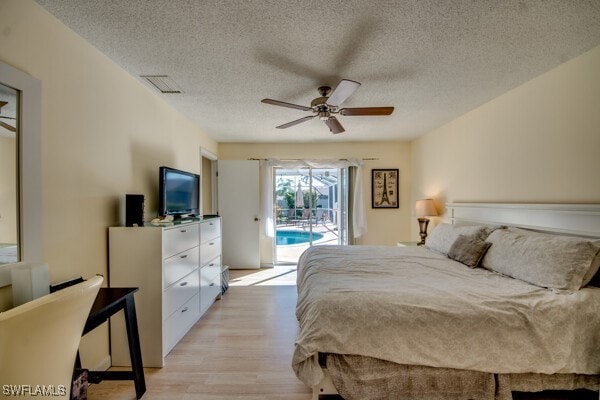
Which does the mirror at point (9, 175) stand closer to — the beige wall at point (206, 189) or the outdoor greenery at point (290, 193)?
the beige wall at point (206, 189)

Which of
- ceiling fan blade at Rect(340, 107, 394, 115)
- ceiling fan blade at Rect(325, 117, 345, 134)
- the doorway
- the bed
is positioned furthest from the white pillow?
the doorway

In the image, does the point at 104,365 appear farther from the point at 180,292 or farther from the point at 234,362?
the point at 234,362

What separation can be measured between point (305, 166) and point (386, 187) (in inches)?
62.9

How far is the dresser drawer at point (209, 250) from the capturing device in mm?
2882

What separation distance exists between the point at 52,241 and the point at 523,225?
12.2ft

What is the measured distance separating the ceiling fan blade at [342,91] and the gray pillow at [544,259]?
1791 mm

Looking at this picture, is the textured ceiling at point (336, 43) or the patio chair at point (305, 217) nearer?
the textured ceiling at point (336, 43)

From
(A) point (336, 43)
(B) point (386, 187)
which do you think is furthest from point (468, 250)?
(B) point (386, 187)

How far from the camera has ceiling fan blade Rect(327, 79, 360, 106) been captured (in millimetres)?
1889

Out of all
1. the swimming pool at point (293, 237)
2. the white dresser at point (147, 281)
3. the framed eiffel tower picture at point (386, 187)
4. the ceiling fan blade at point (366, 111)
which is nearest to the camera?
the white dresser at point (147, 281)

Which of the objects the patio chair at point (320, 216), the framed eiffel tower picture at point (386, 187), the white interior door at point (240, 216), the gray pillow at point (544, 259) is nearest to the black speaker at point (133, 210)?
the white interior door at point (240, 216)

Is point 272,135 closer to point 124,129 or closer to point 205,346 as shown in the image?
point 124,129

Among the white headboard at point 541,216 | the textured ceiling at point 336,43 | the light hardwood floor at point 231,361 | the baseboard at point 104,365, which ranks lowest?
the light hardwood floor at point 231,361

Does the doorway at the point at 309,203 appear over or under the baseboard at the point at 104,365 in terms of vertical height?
over
